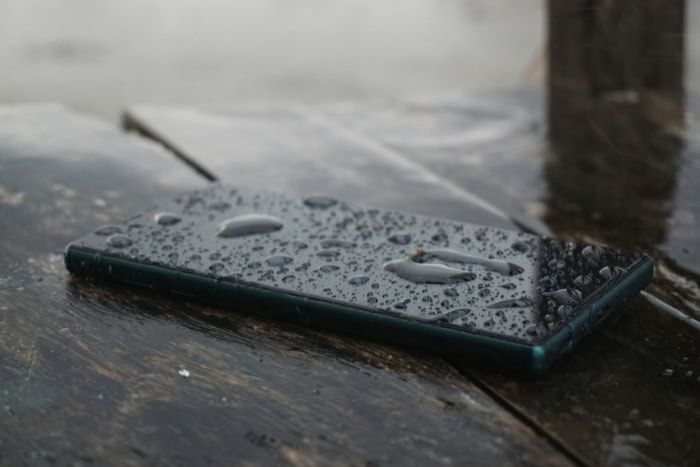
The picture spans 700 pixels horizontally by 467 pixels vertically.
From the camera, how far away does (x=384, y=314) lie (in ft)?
3.10

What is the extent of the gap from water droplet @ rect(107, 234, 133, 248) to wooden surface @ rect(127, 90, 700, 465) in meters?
0.52

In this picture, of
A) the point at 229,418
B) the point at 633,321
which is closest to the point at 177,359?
the point at 229,418

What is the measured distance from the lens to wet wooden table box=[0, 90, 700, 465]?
2.54 feet

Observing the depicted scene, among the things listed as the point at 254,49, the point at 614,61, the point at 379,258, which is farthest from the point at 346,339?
the point at 254,49

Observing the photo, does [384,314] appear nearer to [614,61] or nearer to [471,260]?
[471,260]

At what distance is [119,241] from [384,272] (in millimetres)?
385

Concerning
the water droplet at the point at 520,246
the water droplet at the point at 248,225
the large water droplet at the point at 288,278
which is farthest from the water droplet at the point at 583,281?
the water droplet at the point at 248,225

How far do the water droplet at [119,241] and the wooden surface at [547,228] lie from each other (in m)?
0.52

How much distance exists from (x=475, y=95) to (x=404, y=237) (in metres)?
1.37

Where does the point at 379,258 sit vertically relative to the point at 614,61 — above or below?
below

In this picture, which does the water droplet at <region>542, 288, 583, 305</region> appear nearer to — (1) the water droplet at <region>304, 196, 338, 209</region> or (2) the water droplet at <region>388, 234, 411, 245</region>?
(2) the water droplet at <region>388, 234, 411, 245</region>

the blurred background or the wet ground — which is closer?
the wet ground

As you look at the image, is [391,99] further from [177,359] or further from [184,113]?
[177,359]

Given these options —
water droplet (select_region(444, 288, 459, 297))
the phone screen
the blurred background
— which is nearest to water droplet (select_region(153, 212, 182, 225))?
the phone screen
